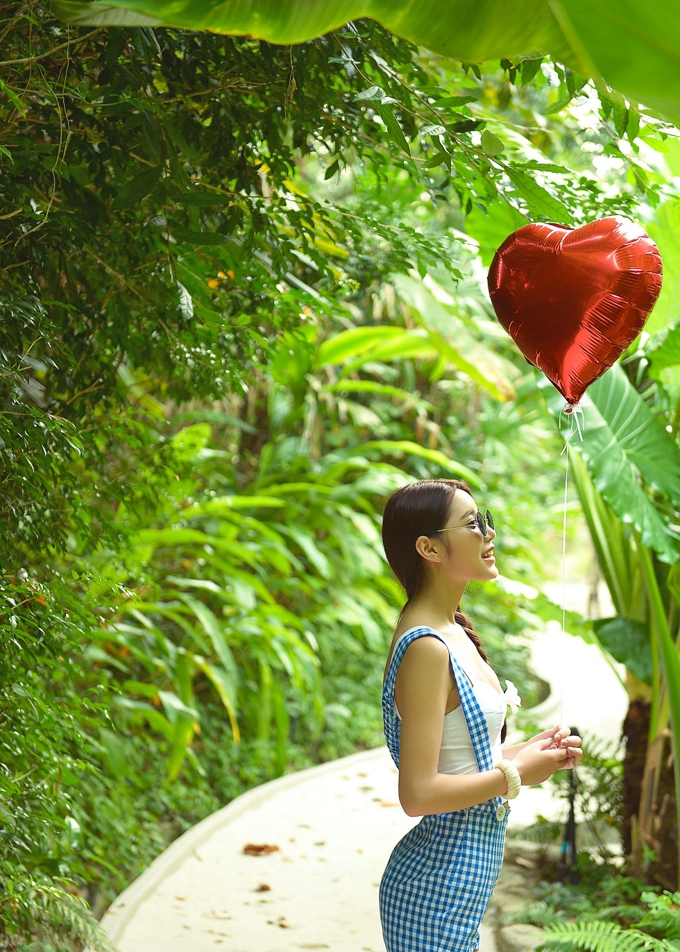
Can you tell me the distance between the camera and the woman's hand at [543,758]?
5.47 feet

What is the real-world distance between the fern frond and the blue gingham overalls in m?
1.03

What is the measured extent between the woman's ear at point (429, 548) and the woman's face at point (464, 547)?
10mm

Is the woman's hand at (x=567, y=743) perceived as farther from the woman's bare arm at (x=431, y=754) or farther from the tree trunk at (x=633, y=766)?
the tree trunk at (x=633, y=766)

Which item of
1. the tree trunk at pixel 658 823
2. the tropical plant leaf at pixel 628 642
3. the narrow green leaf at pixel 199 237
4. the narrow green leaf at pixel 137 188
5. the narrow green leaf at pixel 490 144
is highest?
the narrow green leaf at pixel 490 144

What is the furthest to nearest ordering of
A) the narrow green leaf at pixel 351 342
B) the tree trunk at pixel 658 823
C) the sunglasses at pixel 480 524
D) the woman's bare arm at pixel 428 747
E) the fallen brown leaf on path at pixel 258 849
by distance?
the narrow green leaf at pixel 351 342
the fallen brown leaf on path at pixel 258 849
the tree trunk at pixel 658 823
the sunglasses at pixel 480 524
the woman's bare arm at pixel 428 747

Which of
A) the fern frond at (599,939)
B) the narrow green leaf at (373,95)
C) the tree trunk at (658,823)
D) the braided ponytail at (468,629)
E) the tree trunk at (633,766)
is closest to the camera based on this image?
the narrow green leaf at (373,95)

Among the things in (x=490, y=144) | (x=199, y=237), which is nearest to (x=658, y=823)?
(x=490, y=144)

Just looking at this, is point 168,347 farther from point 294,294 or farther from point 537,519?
point 537,519

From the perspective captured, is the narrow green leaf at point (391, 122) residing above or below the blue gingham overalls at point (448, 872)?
above

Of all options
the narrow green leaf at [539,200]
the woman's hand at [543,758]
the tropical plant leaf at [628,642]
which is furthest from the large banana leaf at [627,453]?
the woman's hand at [543,758]

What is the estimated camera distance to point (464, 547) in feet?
5.89

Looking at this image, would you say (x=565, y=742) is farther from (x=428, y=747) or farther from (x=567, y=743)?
(x=428, y=747)

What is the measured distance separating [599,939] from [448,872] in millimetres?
1209

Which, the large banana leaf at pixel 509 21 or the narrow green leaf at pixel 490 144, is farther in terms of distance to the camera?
the narrow green leaf at pixel 490 144
